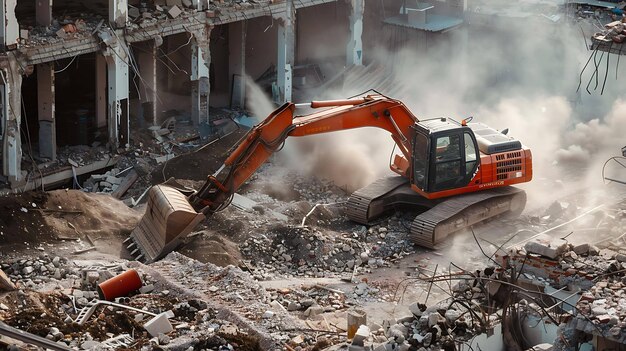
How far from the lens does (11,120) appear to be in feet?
85.9

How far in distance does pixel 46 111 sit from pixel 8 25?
275 cm

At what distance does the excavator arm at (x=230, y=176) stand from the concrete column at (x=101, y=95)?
263 inches

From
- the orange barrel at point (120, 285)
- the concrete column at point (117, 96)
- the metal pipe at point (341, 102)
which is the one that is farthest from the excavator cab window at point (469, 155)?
the concrete column at point (117, 96)

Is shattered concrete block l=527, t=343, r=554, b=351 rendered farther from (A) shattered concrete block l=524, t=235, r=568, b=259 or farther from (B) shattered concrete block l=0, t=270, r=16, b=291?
(B) shattered concrete block l=0, t=270, r=16, b=291

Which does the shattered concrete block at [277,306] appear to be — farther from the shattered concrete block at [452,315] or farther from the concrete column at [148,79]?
the concrete column at [148,79]

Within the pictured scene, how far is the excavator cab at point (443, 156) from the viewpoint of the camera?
24297 millimetres

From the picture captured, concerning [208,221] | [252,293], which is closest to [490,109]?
[208,221]

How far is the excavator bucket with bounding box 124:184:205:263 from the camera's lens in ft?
73.4

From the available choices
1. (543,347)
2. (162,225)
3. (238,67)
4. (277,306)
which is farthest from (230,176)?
(238,67)

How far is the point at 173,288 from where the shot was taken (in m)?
20.1

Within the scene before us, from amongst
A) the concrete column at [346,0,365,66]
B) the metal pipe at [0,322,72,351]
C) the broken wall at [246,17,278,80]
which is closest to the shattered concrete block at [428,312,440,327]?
the metal pipe at [0,322,72,351]

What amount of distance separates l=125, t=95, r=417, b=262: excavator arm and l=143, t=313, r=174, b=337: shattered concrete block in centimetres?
386

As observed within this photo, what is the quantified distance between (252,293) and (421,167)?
18.8 ft

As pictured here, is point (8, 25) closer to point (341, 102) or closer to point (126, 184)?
point (126, 184)
